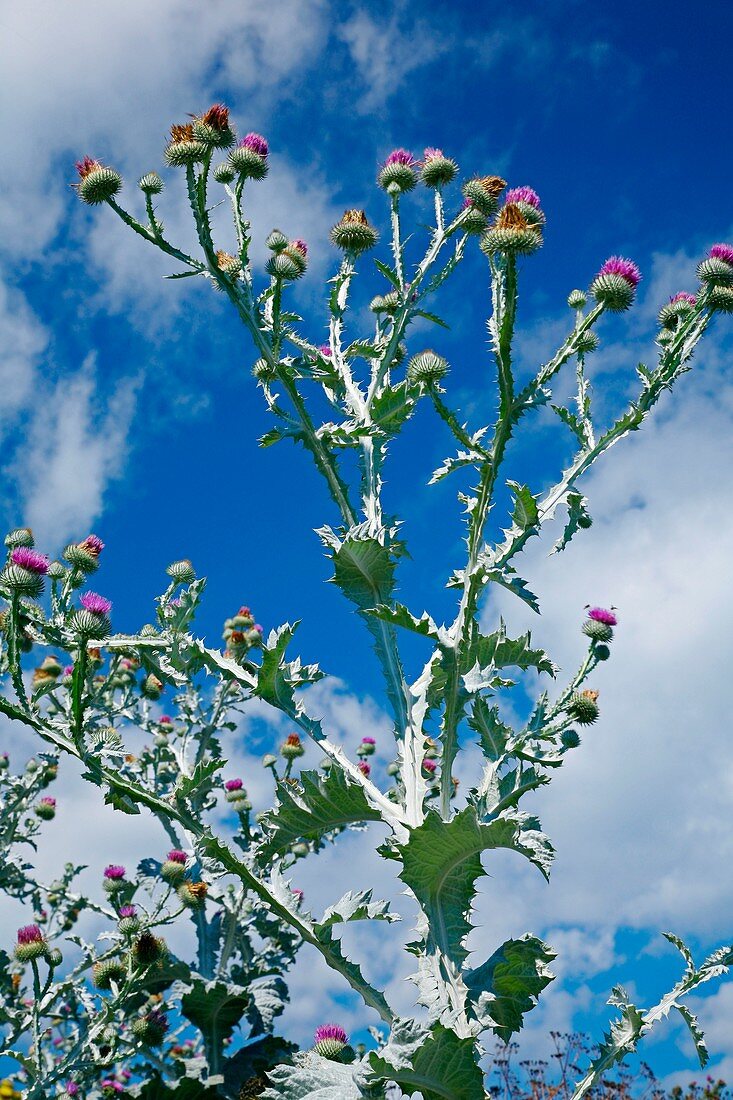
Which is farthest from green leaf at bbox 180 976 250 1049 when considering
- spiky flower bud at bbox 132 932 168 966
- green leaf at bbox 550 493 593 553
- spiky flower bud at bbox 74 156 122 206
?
spiky flower bud at bbox 74 156 122 206

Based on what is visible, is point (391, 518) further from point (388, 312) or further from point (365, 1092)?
point (365, 1092)

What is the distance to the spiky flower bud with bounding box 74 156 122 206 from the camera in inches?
254

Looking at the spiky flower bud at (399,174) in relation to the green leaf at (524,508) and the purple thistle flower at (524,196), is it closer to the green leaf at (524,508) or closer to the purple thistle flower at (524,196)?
the purple thistle flower at (524,196)

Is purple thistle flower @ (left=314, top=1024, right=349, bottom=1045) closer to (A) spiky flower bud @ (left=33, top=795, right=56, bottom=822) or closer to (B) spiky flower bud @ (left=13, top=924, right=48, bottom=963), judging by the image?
(B) spiky flower bud @ (left=13, top=924, right=48, bottom=963)

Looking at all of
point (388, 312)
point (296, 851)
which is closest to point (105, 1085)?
point (296, 851)

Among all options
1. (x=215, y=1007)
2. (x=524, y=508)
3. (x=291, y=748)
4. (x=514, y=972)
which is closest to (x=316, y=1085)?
(x=514, y=972)

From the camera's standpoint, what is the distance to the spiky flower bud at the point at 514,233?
16.5 feet

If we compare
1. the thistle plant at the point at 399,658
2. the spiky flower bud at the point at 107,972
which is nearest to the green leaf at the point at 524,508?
the thistle plant at the point at 399,658

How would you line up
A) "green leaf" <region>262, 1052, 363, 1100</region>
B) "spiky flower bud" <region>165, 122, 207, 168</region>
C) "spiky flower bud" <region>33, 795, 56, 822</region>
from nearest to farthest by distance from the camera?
1. "green leaf" <region>262, 1052, 363, 1100</region>
2. "spiky flower bud" <region>165, 122, 207, 168</region>
3. "spiky flower bud" <region>33, 795, 56, 822</region>

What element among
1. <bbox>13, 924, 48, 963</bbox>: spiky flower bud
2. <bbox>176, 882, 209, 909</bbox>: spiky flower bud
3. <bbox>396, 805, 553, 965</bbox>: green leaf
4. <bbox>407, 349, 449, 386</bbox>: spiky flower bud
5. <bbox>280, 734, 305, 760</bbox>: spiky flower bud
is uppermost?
<bbox>280, 734, 305, 760</bbox>: spiky flower bud

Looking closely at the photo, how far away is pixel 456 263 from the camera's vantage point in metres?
7.02

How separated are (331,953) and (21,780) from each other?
7584 mm

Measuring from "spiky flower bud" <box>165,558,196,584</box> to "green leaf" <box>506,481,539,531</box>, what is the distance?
454 cm

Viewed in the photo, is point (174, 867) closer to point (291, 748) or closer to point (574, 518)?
point (291, 748)
